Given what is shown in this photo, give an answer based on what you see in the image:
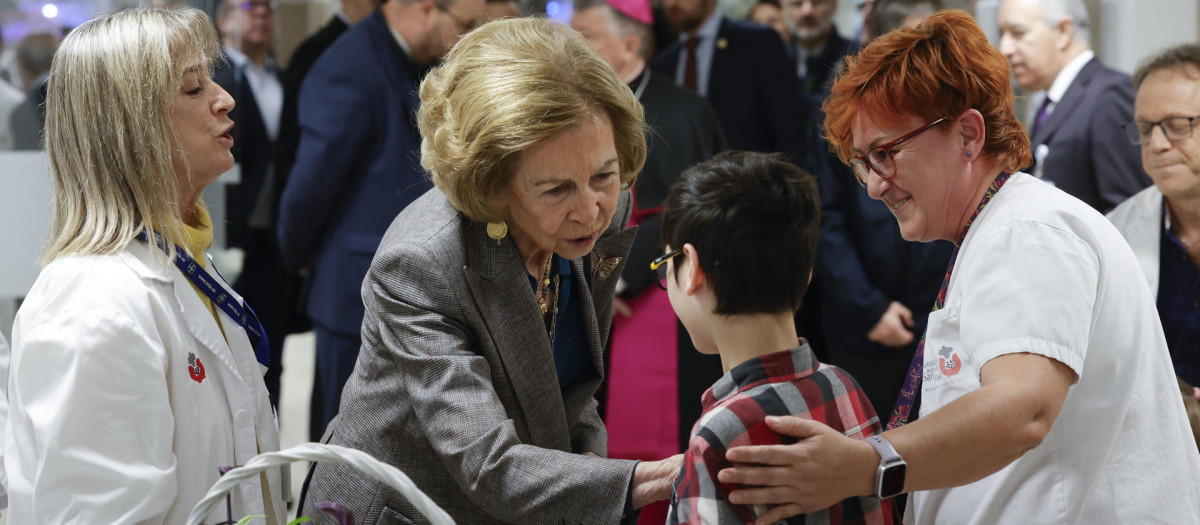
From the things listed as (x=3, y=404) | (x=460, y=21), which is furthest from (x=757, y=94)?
(x=3, y=404)

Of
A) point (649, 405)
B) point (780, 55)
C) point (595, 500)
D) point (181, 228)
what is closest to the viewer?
point (595, 500)

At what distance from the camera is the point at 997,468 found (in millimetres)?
1449

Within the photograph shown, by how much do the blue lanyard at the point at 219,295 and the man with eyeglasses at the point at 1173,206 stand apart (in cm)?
221

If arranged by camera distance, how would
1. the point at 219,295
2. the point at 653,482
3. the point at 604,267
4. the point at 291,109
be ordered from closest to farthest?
the point at 653,482
the point at 219,295
the point at 604,267
the point at 291,109

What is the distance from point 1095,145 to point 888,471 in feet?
8.52

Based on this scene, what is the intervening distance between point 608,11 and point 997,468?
2.62 metres

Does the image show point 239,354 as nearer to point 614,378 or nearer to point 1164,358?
point 1164,358

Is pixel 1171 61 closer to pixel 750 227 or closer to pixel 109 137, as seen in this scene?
pixel 750 227

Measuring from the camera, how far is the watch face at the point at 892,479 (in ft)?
4.51

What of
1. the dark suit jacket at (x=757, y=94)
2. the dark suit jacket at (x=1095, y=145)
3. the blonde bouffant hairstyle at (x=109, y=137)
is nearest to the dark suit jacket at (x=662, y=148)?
the dark suit jacket at (x=757, y=94)

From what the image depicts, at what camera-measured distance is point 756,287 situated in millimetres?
1470

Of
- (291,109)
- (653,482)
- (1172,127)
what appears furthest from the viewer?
(291,109)

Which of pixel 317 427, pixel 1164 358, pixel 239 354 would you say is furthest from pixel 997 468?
pixel 317 427

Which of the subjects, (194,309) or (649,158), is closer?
(194,309)
